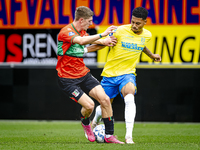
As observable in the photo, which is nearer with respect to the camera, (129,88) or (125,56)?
(129,88)

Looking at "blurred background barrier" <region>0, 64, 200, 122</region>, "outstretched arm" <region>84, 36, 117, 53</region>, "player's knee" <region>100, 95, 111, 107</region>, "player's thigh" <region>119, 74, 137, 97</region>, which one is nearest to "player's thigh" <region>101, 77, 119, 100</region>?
"player's thigh" <region>119, 74, 137, 97</region>

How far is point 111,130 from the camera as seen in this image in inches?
214

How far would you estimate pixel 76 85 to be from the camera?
552cm

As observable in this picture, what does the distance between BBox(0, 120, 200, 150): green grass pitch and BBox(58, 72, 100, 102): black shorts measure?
0.69 metres

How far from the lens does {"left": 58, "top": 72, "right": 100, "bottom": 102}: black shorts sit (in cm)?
542

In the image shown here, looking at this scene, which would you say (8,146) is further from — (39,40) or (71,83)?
(39,40)

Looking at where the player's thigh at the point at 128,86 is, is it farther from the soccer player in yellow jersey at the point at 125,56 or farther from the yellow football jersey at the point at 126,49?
the yellow football jersey at the point at 126,49

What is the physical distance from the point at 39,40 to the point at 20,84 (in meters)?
1.13

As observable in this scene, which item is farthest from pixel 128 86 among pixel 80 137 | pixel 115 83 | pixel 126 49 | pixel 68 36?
pixel 80 137

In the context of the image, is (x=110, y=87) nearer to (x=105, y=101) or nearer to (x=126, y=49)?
(x=105, y=101)

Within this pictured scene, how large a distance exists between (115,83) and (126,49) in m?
0.53

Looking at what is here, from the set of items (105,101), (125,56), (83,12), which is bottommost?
(105,101)

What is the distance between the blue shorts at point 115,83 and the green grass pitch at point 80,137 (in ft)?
2.68

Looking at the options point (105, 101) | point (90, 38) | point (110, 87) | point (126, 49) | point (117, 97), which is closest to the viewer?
point (90, 38)
